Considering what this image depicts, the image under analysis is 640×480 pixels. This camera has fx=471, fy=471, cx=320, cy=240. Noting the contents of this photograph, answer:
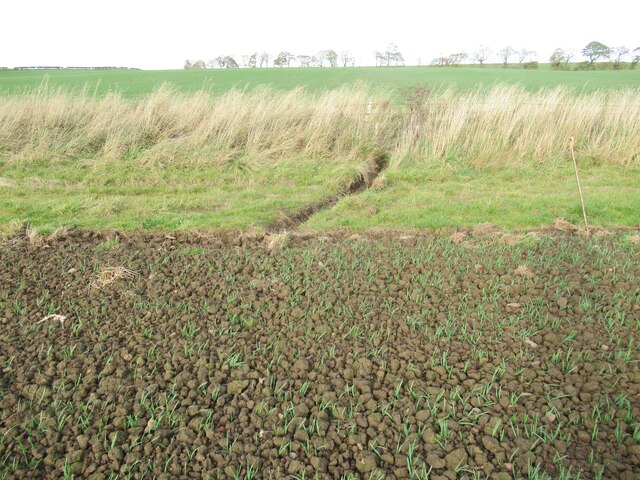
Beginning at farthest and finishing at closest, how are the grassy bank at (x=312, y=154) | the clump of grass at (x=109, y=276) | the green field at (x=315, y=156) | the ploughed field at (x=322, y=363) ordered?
the grassy bank at (x=312, y=154)
the green field at (x=315, y=156)
the clump of grass at (x=109, y=276)
the ploughed field at (x=322, y=363)

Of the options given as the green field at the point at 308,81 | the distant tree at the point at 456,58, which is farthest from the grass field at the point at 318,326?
the distant tree at the point at 456,58

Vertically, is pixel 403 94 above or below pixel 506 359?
above

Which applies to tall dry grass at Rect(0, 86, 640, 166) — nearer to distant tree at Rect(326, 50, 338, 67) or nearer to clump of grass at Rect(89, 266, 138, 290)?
clump of grass at Rect(89, 266, 138, 290)

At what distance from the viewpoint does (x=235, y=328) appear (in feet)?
11.3

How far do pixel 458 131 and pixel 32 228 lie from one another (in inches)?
278

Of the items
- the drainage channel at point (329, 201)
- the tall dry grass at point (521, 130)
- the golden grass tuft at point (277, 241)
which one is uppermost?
the tall dry grass at point (521, 130)

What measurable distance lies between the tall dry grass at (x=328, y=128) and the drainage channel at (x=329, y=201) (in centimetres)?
40

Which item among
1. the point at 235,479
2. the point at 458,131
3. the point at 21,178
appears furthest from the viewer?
the point at 458,131

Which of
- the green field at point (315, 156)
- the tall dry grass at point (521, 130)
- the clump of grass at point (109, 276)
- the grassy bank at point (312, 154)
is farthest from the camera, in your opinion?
the tall dry grass at point (521, 130)

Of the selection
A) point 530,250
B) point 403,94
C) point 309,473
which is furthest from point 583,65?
point 309,473

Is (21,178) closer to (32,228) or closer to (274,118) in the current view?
(32,228)

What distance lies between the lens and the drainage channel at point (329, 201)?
612 centimetres

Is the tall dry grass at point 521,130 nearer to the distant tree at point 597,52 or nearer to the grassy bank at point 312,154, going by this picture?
the grassy bank at point 312,154

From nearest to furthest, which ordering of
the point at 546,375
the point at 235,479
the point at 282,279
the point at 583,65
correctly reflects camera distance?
the point at 235,479, the point at 546,375, the point at 282,279, the point at 583,65
